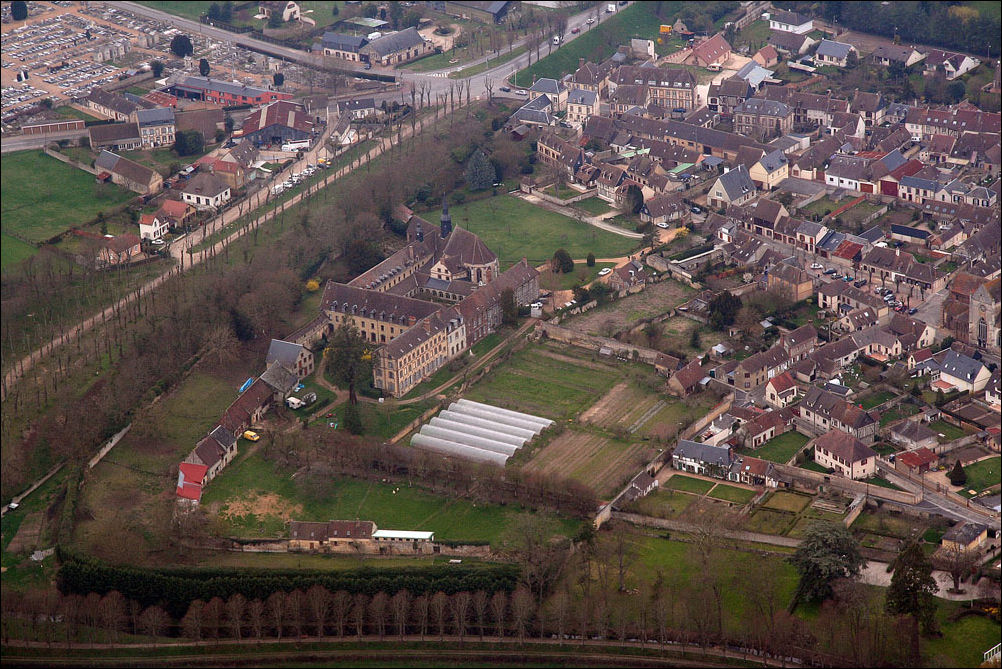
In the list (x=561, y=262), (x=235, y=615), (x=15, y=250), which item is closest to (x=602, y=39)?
(x=561, y=262)

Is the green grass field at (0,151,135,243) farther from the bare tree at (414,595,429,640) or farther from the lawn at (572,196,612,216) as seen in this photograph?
the bare tree at (414,595,429,640)

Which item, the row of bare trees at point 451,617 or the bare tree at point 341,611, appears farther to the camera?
the bare tree at point 341,611

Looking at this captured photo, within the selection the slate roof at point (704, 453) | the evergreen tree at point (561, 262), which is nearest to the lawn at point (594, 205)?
the evergreen tree at point (561, 262)

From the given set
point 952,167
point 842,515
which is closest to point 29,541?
point 842,515

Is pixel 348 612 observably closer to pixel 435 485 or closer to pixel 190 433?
pixel 435 485

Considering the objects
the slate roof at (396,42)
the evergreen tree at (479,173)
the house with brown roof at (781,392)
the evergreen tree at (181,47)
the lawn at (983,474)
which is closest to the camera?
the lawn at (983,474)

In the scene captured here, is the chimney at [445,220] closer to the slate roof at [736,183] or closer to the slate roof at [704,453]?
the slate roof at [736,183]
